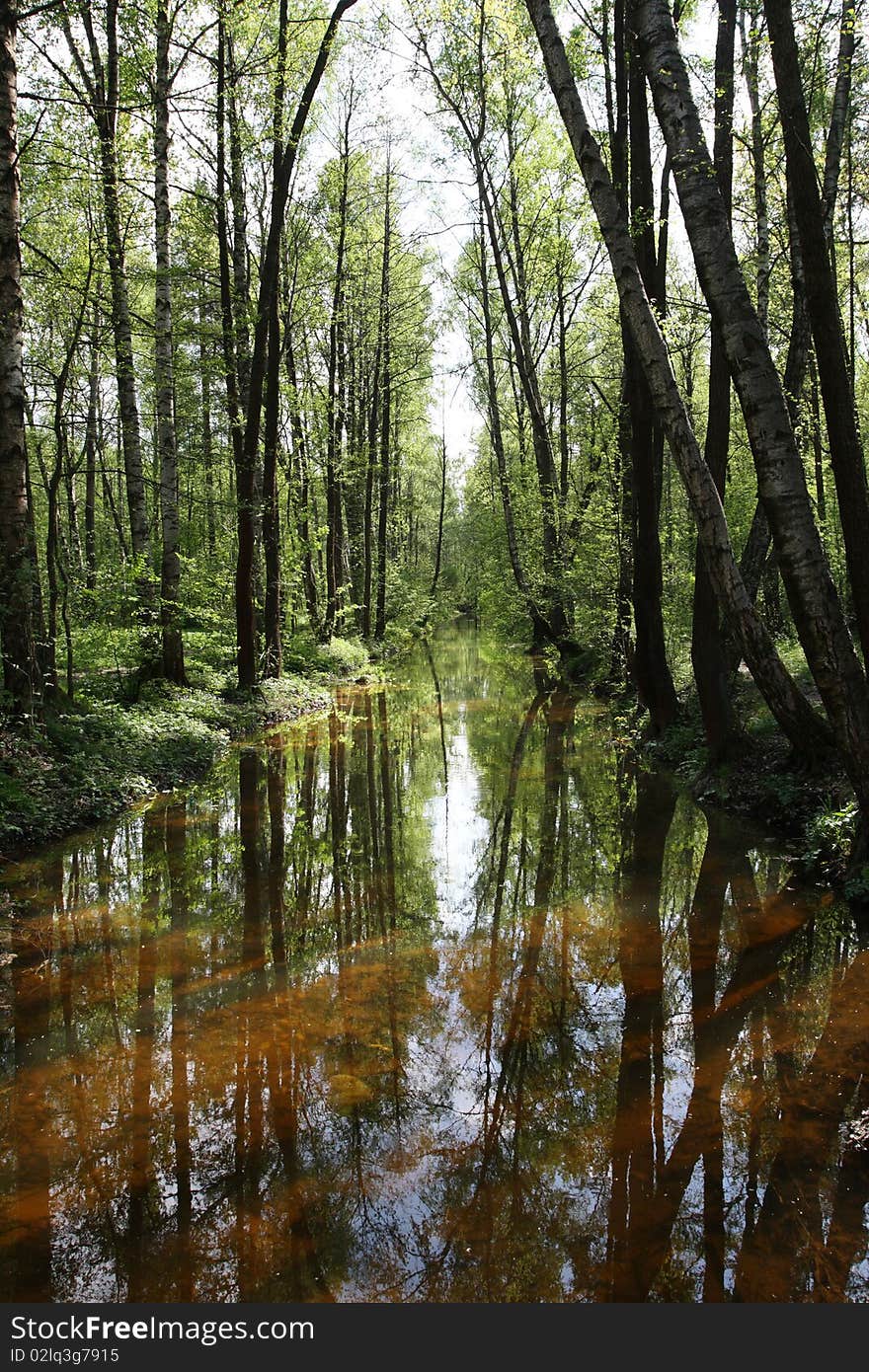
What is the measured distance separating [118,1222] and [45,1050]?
1533 millimetres

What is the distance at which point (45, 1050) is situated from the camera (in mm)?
4344

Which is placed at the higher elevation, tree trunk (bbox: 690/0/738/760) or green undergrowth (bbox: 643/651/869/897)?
tree trunk (bbox: 690/0/738/760)

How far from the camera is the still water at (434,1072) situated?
2912 millimetres

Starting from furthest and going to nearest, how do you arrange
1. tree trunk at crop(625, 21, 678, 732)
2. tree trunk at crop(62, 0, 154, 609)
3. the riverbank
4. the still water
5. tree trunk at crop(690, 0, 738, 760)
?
tree trunk at crop(62, 0, 154, 609) < tree trunk at crop(625, 21, 678, 732) < tree trunk at crop(690, 0, 738, 760) < the riverbank < the still water

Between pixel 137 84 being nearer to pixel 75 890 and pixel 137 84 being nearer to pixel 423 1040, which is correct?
pixel 75 890

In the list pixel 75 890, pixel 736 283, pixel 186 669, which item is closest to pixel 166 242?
pixel 186 669

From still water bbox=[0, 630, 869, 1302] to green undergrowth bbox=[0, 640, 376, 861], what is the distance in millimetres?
547

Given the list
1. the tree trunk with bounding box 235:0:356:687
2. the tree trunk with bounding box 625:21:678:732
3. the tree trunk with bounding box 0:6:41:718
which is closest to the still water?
the tree trunk with bounding box 0:6:41:718

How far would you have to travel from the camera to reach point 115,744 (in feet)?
32.4

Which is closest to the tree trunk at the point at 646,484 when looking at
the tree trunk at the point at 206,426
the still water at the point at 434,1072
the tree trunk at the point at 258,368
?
the still water at the point at 434,1072

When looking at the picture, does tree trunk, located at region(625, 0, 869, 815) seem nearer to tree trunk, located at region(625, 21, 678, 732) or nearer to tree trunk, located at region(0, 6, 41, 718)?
tree trunk, located at region(625, 21, 678, 732)

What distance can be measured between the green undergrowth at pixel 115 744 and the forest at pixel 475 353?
0.08 m

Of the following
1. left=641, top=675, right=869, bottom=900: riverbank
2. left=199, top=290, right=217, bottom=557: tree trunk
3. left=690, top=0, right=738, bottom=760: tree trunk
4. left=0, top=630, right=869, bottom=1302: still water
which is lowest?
left=0, top=630, right=869, bottom=1302: still water

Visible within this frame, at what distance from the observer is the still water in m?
2.91
